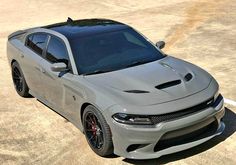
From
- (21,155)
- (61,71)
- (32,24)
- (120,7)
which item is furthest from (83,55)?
(120,7)

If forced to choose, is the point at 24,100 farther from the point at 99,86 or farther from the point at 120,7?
the point at 120,7

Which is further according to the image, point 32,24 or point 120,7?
point 120,7

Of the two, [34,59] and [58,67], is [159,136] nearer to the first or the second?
[58,67]

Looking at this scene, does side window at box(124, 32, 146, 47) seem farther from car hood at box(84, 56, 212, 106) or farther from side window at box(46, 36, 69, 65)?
side window at box(46, 36, 69, 65)

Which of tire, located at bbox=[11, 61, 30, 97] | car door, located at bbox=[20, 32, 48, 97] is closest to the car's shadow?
car door, located at bbox=[20, 32, 48, 97]

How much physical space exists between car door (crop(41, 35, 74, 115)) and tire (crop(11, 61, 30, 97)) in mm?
1178

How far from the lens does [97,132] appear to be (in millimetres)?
6137

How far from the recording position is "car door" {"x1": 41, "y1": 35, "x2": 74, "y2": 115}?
6.93m

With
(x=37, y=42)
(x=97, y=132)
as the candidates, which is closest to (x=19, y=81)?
(x=37, y=42)

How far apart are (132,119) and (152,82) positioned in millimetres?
733

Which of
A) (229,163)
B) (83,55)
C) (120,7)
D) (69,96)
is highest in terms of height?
(83,55)

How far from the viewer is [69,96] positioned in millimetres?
6730

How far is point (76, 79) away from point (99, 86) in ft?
1.77

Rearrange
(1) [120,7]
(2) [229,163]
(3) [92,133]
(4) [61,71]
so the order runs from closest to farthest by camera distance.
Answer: (2) [229,163]
(3) [92,133]
(4) [61,71]
(1) [120,7]
